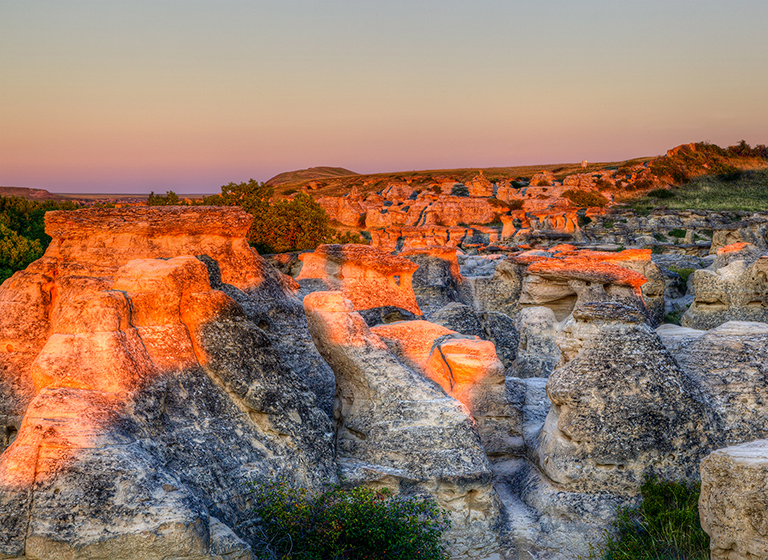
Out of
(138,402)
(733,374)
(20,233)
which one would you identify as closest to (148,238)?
(138,402)

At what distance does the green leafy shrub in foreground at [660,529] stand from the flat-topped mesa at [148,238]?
20.0 ft

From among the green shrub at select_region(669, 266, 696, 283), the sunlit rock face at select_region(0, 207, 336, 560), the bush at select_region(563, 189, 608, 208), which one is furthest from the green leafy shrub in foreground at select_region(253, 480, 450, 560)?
the bush at select_region(563, 189, 608, 208)

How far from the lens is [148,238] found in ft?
32.8

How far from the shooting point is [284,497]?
7.34m

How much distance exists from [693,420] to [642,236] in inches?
1272

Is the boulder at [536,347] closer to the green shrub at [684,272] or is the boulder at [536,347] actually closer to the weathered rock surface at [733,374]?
the weathered rock surface at [733,374]

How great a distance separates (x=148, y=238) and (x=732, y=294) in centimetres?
1476

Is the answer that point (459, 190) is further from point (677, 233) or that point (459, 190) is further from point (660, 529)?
point (660, 529)

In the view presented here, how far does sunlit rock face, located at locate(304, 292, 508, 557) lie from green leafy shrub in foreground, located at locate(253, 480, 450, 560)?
515 mm

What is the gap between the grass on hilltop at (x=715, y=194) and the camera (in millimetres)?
59031

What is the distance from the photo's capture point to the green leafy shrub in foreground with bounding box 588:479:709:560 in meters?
7.70

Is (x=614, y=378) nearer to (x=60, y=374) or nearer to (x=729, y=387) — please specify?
(x=729, y=387)

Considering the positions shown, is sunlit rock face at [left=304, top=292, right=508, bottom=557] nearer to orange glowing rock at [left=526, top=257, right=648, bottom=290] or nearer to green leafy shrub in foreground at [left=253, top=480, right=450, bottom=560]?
green leafy shrub in foreground at [left=253, top=480, right=450, bottom=560]

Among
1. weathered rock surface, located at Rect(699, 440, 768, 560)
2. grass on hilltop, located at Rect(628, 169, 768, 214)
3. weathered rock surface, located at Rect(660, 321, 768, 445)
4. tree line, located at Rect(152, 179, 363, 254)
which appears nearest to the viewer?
weathered rock surface, located at Rect(699, 440, 768, 560)
